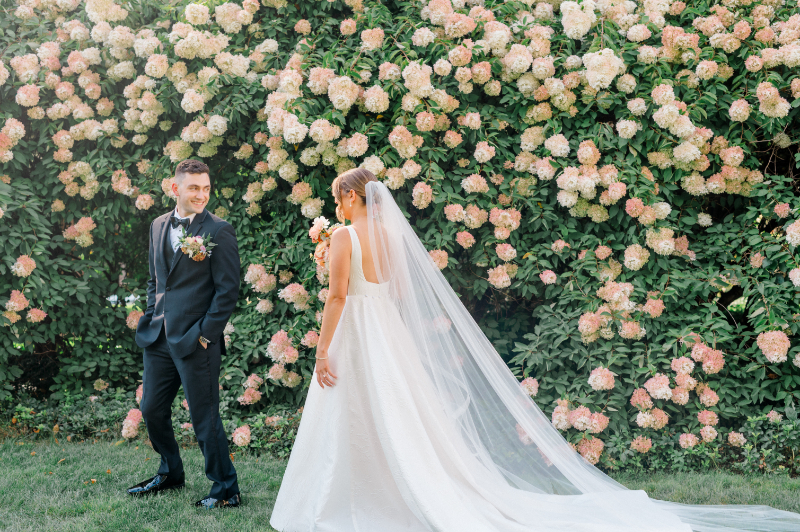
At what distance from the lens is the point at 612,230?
14.1 ft

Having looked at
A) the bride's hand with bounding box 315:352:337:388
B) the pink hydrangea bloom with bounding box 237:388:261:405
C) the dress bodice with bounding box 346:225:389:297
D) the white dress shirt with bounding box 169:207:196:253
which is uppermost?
the white dress shirt with bounding box 169:207:196:253

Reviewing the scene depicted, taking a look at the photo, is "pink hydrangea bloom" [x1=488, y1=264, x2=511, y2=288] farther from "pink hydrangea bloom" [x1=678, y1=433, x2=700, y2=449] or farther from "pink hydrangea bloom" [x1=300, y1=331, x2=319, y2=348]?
"pink hydrangea bloom" [x1=678, y1=433, x2=700, y2=449]

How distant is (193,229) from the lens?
327cm

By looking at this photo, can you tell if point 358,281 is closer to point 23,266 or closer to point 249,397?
point 249,397

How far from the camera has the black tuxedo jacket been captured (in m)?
3.15

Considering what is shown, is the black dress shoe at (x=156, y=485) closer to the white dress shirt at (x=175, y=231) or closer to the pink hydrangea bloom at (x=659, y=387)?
the white dress shirt at (x=175, y=231)

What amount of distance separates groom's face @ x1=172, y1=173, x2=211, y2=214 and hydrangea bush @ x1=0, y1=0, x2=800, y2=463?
3.22 feet

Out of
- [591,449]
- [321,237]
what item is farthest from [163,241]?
[591,449]

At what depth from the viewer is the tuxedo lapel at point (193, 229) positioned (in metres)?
3.22

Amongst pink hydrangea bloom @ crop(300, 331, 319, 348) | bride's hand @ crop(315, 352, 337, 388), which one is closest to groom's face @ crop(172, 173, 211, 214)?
bride's hand @ crop(315, 352, 337, 388)

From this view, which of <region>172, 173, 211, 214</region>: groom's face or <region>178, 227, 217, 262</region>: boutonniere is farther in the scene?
<region>172, 173, 211, 214</region>: groom's face

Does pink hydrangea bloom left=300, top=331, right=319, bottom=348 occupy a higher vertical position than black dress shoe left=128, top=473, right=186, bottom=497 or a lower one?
higher

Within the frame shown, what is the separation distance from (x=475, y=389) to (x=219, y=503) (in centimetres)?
155

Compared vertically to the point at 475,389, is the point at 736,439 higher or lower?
lower
